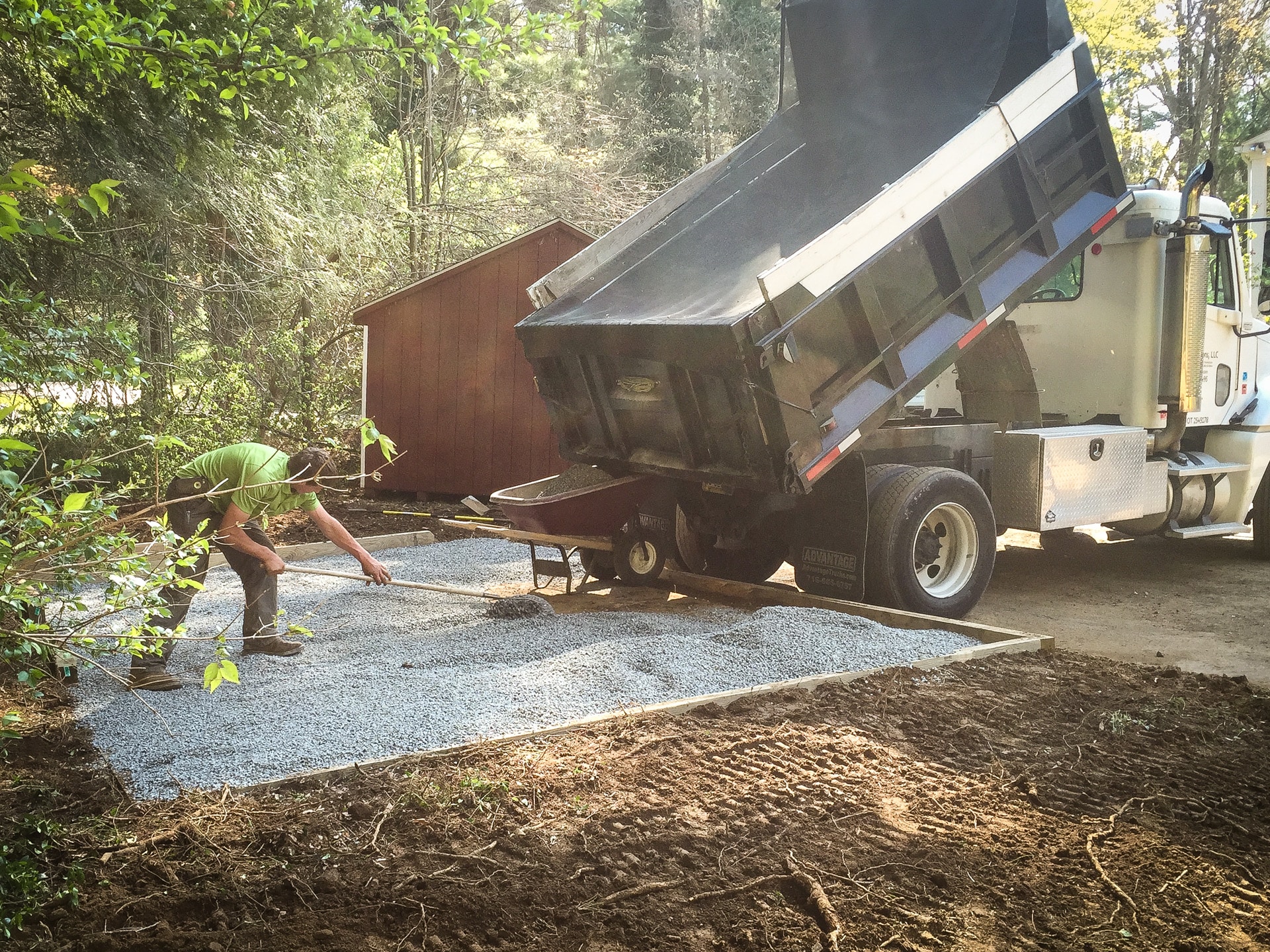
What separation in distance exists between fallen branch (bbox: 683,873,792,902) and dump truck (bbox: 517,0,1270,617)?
2549mm

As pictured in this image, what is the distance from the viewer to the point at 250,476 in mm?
5035

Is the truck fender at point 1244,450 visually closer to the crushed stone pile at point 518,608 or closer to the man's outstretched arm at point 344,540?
the crushed stone pile at point 518,608

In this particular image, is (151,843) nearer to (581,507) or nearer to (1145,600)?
(581,507)

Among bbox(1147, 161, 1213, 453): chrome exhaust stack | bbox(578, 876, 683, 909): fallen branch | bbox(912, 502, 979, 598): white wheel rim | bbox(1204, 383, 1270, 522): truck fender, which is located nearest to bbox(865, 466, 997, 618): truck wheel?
bbox(912, 502, 979, 598): white wheel rim

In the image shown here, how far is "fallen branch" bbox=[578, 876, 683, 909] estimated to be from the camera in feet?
9.50

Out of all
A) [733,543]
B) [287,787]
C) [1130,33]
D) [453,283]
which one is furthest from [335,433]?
[1130,33]

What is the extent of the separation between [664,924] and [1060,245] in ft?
16.5

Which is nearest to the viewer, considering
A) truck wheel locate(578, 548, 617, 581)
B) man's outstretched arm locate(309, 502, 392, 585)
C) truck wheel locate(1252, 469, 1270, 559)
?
man's outstretched arm locate(309, 502, 392, 585)

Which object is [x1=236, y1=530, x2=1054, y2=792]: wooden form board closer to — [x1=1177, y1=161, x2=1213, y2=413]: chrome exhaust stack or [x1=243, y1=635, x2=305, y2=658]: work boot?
[x1=243, y1=635, x2=305, y2=658]: work boot

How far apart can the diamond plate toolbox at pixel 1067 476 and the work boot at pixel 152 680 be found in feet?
16.5

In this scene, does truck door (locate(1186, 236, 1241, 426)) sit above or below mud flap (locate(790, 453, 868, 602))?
above

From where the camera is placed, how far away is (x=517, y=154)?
1977 cm

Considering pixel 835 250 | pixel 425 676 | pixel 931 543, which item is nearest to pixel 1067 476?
pixel 931 543

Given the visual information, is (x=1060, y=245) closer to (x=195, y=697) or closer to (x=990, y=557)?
(x=990, y=557)
